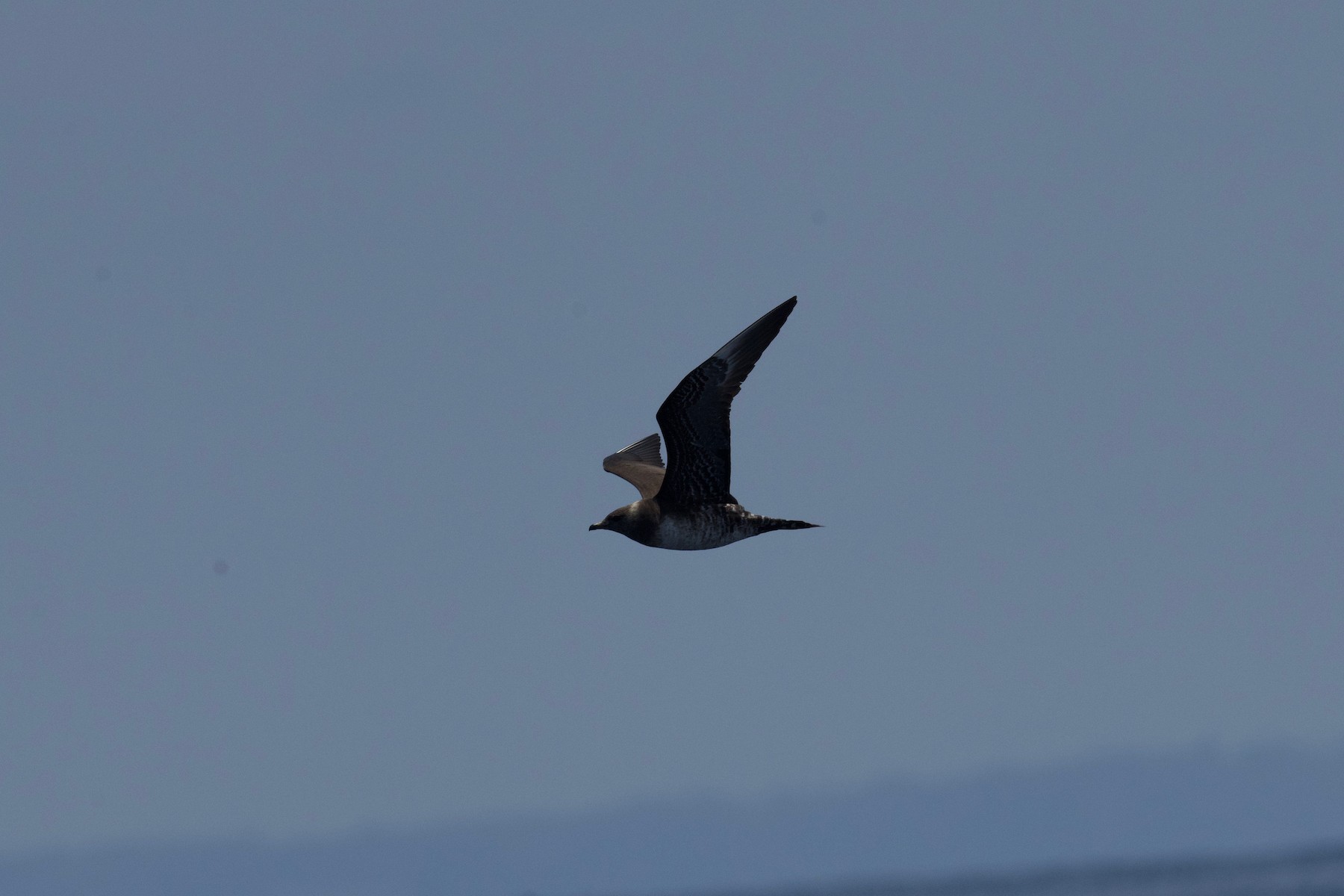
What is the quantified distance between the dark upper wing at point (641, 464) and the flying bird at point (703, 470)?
2633 mm

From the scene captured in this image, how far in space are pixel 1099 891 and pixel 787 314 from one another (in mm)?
175065

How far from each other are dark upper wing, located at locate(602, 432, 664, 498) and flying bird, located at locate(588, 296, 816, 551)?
263 centimetres

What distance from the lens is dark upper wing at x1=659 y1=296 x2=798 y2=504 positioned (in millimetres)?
19828

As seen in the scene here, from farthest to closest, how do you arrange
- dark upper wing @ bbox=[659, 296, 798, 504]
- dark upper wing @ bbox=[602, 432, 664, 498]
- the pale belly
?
1. dark upper wing @ bbox=[602, 432, 664, 498]
2. the pale belly
3. dark upper wing @ bbox=[659, 296, 798, 504]

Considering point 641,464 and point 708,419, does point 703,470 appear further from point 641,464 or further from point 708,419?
point 641,464

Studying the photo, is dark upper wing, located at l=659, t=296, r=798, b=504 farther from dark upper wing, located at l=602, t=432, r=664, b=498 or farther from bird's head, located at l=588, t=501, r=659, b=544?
dark upper wing, located at l=602, t=432, r=664, b=498

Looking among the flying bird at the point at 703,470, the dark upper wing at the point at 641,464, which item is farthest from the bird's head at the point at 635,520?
the dark upper wing at the point at 641,464

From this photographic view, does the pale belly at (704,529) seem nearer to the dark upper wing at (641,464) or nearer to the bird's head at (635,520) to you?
the bird's head at (635,520)

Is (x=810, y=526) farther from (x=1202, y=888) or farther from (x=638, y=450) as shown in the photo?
(x=1202, y=888)

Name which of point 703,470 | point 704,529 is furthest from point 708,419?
point 704,529

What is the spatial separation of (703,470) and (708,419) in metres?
0.64

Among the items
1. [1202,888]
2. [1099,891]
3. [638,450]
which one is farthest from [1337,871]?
[638,450]

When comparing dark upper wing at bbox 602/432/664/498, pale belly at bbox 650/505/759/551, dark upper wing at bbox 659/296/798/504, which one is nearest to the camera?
dark upper wing at bbox 659/296/798/504

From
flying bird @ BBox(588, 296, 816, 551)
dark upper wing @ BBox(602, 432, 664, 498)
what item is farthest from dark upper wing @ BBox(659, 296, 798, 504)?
dark upper wing @ BBox(602, 432, 664, 498)
